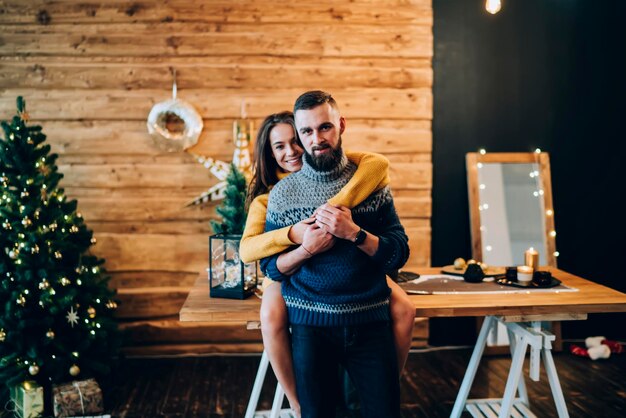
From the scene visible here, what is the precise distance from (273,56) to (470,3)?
1.34m

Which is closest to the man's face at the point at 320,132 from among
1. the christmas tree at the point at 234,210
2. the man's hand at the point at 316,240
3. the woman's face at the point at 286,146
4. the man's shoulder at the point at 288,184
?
the man's shoulder at the point at 288,184

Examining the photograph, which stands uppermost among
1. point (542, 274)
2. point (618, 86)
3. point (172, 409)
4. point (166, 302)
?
point (618, 86)

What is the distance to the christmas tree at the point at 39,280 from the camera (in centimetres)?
298

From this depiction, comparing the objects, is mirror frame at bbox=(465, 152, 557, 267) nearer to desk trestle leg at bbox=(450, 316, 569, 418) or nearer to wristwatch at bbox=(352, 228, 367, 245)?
desk trestle leg at bbox=(450, 316, 569, 418)

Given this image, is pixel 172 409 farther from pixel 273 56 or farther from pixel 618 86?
pixel 618 86

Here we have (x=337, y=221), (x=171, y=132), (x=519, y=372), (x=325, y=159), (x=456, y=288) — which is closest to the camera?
(x=337, y=221)

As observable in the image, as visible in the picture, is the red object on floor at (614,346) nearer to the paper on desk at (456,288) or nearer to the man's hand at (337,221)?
the paper on desk at (456,288)

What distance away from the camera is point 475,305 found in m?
2.36

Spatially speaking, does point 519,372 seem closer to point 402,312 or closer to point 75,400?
point 402,312

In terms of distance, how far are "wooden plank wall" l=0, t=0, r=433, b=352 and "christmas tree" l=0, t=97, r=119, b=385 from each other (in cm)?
61

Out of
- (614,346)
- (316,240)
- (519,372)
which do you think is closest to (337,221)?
(316,240)

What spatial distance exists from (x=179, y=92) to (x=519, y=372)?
260cm

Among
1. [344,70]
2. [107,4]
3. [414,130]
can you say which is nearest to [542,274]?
[414,130]

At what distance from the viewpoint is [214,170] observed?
375cm
